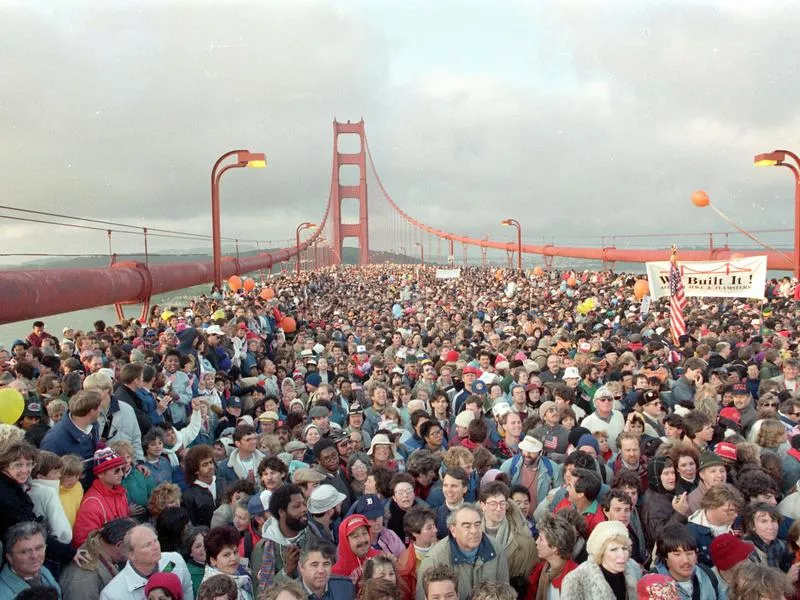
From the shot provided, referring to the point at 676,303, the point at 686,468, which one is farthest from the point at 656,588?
the point at 676,303

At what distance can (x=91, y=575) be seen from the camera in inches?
133

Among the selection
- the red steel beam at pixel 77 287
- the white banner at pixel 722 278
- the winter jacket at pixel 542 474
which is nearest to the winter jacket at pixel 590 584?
the winter jacket at pixel 542 474

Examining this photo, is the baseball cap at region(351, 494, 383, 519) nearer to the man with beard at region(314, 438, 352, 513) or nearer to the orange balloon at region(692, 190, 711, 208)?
the man with beard at region(314, 438, 352, 513)

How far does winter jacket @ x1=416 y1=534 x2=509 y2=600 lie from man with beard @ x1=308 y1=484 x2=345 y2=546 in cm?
79

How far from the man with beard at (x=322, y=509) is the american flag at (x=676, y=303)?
8.55m

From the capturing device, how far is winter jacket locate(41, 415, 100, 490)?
4324 millimetres

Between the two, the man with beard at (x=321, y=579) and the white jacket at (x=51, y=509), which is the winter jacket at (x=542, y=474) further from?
the white jacket at (x=51, y=509)

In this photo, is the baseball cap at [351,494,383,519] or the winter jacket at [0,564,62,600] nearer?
the winter jacket at [0,564,62,600]

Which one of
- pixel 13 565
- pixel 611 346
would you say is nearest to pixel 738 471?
pixel 13 565

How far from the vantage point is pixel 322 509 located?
162 inches

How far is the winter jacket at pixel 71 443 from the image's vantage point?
4.32m

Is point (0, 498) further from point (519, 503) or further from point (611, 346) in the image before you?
point (611, 346)

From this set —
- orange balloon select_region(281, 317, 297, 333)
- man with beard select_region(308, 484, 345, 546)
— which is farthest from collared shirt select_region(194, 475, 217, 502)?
orange balloon select_region(281, 317, 297, 333)

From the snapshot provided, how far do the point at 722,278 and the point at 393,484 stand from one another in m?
10.4
